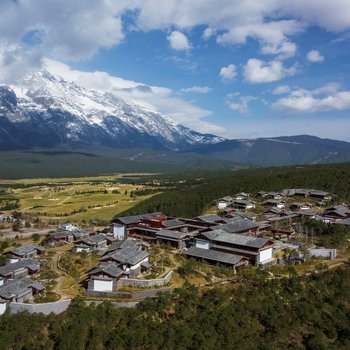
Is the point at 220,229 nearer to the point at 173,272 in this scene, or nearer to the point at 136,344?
the point at 173,272

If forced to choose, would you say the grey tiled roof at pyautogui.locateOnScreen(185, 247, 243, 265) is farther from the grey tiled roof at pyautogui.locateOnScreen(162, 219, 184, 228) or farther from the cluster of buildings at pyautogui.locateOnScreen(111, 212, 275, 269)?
the grey tiled roof at pyautogui.locateOnScreen(162, 219, 184, 228)

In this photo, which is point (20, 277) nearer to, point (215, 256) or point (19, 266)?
point (19, 266)

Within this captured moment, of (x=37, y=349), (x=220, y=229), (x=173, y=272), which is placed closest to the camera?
(x=37, y=349)

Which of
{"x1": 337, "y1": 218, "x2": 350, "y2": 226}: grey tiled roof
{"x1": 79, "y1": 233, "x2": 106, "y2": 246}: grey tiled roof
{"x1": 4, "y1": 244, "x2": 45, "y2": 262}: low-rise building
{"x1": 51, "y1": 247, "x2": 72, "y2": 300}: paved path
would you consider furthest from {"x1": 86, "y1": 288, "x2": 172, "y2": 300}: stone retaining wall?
{"x1": 337, "y1": 218, "x2": 350, "y2": 226}: grey tiled roof

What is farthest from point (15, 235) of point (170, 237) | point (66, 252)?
point (170, 237)

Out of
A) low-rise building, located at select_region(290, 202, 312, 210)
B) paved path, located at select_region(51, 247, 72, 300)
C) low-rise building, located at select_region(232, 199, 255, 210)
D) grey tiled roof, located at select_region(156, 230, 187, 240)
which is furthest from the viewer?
low-rise building, located at select_region(232, 199, 255, 210)

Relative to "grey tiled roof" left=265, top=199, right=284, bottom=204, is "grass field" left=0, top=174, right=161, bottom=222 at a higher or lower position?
lower

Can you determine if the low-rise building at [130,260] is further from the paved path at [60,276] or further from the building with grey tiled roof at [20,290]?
the building with grey tiled roof at [20,290]

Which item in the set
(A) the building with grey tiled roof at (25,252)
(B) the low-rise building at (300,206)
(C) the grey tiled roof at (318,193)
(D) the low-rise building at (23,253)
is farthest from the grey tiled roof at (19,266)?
(C) the grey tiled roof at (318,193)
